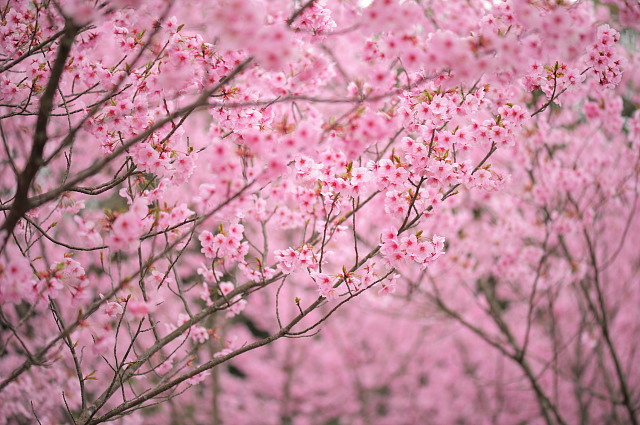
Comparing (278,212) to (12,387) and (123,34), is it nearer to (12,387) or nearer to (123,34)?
(123,34)

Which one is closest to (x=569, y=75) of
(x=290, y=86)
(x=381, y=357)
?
(x=290, y=86)

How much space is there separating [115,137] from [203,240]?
0.86m

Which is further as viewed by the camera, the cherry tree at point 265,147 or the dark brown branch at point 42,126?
the cherry tree at point 265,147

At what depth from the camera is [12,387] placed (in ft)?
11.8

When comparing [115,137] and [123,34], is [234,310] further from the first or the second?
[123,34]

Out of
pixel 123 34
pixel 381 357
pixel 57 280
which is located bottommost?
pixel 57 280

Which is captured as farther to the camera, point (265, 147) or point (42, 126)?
point (265, 147)

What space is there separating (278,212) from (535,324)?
7853 millimetres

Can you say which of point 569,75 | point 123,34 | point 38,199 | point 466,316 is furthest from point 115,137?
point 466,316

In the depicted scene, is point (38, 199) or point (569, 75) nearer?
point (38, 199)

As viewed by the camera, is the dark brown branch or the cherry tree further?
the cherry tree

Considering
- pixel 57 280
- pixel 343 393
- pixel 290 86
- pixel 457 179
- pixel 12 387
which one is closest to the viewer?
pixel 57 280

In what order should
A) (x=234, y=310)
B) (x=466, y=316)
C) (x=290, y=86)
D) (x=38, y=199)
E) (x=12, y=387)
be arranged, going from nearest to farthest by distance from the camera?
(x=38, y=199) < (x=234, y=310) < (x=290, y=86) < (x=12, y=387) < (x=466, y=316)

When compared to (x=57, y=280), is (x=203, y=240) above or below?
above
